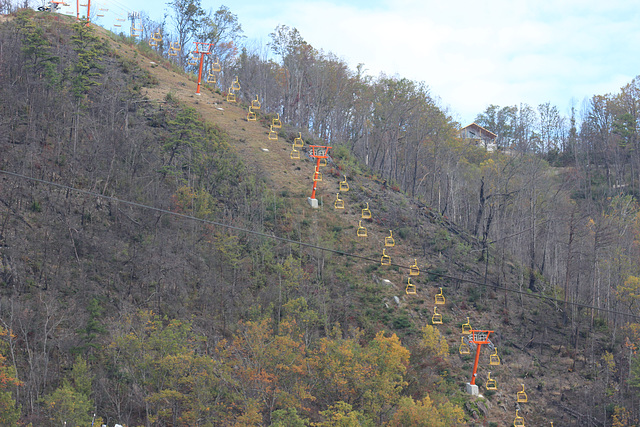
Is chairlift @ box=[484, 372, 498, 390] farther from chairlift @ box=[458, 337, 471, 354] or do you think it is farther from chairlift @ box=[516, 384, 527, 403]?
chairlift @ box=[458, 337, 471, 354]

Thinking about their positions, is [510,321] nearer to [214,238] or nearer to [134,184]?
[214,238]

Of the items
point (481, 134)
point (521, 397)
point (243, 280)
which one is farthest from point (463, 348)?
point (481, 134)

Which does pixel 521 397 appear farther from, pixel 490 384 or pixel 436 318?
pixel 436 318

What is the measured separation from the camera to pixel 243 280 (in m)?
35.6

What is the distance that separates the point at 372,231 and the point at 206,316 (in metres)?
15.4

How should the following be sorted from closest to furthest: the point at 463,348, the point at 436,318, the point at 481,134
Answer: the point at 463,348
the point at 436,318
the point at 481,134

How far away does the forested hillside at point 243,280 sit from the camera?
26.1 m

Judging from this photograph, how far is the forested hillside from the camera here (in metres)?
26.1

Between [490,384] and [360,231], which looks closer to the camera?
[490,384]

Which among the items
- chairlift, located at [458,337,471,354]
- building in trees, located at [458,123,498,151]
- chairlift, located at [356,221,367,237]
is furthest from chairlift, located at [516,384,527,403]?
building in trees, located at [458,123,498,151]

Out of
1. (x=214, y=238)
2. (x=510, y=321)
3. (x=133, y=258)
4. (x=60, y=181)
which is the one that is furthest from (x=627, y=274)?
(x=60, y=181)

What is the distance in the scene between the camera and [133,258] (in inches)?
1331

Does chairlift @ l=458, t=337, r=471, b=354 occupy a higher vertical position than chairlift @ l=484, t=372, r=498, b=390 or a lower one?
higher

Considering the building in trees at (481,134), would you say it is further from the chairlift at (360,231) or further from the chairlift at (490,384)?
the chairlift at (490,384)
